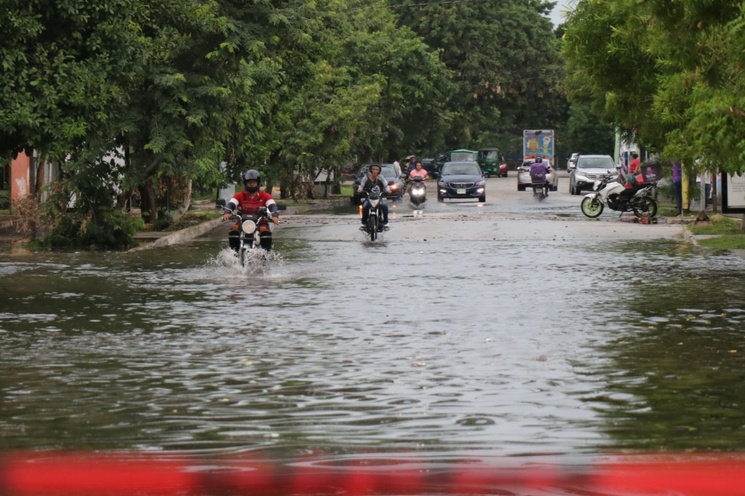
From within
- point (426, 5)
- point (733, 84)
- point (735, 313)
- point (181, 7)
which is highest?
point (426, 5)

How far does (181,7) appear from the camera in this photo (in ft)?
92.7

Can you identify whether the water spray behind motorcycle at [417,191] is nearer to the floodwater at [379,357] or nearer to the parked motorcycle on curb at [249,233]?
the floodwater at [379,357]

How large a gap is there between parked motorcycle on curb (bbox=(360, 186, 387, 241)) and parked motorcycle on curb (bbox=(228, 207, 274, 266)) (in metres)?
7.69

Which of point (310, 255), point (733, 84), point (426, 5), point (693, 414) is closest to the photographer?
point (693, 414)

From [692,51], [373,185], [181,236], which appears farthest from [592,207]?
[692,51]

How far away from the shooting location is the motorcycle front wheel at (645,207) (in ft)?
129

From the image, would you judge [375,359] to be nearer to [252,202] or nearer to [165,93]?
[252,202]

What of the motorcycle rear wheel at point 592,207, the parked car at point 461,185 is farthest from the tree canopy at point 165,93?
the motorcycle rear wheel at point 592,207

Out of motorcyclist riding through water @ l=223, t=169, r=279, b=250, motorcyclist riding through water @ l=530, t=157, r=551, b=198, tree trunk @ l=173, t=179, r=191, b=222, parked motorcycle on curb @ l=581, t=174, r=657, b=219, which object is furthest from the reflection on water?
motorcyclist riding through water @ l=530, t=157, r=551, b=198

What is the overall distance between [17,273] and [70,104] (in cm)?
279

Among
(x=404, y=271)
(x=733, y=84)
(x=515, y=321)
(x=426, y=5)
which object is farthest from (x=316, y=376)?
(x=426, y=5)

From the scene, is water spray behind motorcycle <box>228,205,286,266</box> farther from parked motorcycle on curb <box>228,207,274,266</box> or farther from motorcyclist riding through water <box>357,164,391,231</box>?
motorcyclist riding through water <box>357,164,391,231</box>

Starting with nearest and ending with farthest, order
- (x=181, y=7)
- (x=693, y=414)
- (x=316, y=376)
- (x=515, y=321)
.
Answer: (x=693, y=414) → (x=316, y=376) → (x=515, y=321) → (x=181, y=7)

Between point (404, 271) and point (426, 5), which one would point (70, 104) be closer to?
point (404, 271)
